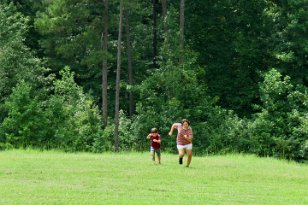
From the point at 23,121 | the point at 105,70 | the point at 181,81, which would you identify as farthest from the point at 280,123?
the point at 23,121

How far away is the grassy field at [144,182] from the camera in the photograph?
16.2 meters

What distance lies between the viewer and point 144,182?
19719mm

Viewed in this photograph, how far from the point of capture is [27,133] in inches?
1606

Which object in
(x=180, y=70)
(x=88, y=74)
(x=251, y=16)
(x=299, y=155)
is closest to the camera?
(x=299, y=155)

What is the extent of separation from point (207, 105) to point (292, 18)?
816 cm

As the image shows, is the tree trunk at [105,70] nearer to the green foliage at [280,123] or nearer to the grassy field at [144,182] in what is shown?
the green foliage at [280,123]

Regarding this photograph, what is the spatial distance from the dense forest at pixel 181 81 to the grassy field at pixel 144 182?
13.8 m

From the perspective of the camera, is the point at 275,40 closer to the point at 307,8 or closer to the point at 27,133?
the point at 307,8

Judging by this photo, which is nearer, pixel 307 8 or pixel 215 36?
pixel 307 8

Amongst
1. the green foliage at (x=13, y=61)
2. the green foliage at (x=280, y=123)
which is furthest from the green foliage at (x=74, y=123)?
the green foliage at (x=280, y=123)

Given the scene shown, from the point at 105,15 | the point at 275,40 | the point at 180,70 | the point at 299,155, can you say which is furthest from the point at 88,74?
the point at 299,155

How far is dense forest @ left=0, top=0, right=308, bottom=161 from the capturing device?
4106cm

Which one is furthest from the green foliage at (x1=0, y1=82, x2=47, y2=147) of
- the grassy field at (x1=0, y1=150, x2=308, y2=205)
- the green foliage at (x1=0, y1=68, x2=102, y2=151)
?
the grassy field at (x1=0, y1=150, x2=308, y2=205)

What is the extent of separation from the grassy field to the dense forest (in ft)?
45.2
